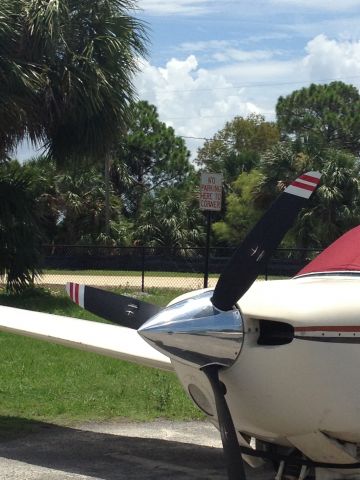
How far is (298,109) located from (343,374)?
58901 millimetres

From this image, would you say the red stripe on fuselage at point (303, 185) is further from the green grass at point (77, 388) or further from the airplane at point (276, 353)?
the green grass at point (77, 388)

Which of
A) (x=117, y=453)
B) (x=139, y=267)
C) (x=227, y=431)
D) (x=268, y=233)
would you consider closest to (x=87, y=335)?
(x=117, y=453)

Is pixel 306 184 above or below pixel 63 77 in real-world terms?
below

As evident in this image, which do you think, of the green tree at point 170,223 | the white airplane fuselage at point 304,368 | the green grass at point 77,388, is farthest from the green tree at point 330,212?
the white airplane fuselage at point 304,368

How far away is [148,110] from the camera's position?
50312 mm

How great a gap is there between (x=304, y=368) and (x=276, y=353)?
→ 167 millimetres

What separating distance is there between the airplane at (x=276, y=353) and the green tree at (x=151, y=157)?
3960 cm

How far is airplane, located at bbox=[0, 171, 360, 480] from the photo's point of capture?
4523 millimetres

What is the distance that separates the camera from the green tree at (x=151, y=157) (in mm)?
46091

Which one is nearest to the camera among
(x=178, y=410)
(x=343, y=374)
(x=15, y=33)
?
(x=343, y=374)

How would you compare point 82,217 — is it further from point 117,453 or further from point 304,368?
point 304,368

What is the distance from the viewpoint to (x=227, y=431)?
15.3 ft

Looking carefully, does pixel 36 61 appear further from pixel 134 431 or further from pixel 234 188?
pixel 234 188

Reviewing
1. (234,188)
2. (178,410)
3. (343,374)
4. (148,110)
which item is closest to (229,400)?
(343,374)
